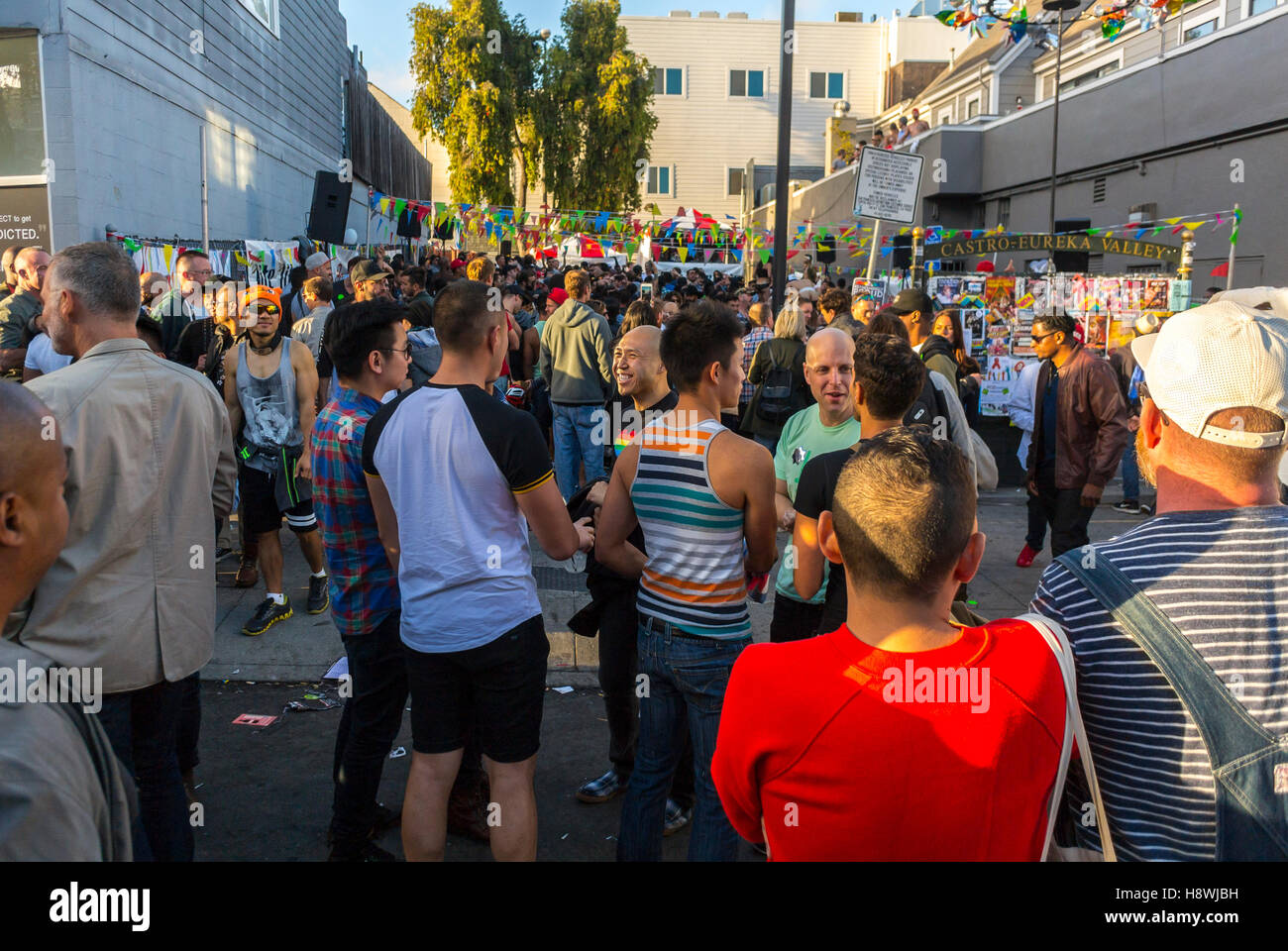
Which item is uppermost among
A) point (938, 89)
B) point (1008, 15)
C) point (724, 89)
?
point (724, 89)

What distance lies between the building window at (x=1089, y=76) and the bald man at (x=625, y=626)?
21.1 metres

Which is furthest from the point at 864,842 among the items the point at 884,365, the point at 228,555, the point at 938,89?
the point at 938,89

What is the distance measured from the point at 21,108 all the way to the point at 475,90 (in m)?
24.5

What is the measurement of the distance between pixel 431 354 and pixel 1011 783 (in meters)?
5.61

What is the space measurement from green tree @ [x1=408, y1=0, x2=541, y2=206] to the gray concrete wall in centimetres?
879

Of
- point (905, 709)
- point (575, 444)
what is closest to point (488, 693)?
point (905, 709)

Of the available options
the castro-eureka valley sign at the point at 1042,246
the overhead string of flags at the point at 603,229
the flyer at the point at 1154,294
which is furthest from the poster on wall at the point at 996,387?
the overhead string of flags at the point at 603,229

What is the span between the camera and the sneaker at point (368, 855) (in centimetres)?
336

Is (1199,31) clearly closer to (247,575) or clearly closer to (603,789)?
(247,575)

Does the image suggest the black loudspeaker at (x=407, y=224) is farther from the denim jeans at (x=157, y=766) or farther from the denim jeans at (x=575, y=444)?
the denim jeans at (x=157, y=766)

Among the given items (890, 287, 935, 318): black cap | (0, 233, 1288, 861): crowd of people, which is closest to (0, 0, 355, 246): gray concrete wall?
(0, 233, 1288, 861): crowd of people
